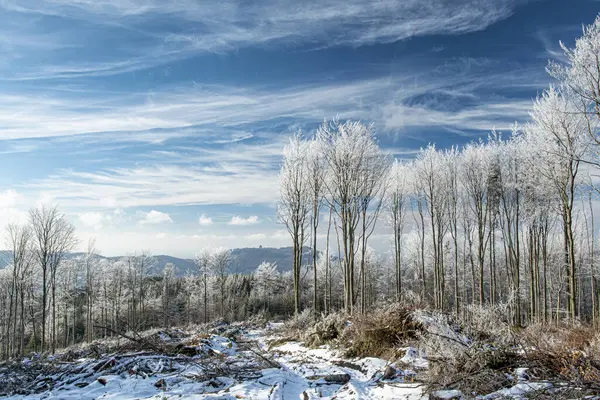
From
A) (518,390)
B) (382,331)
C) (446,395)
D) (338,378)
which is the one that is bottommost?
(338,378)

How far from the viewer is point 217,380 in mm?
6441

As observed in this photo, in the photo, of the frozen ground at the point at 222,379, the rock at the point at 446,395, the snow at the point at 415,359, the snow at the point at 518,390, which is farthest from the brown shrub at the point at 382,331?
the snow at the point at 518,390

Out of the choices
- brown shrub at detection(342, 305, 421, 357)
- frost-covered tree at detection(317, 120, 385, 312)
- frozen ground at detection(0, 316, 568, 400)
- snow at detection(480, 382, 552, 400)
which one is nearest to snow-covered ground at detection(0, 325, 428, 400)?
frozen ground at detection(0, 316, 568, 400)

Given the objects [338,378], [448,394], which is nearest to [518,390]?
[448,394]

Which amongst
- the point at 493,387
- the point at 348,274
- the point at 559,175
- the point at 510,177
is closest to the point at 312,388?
the point at 493,387

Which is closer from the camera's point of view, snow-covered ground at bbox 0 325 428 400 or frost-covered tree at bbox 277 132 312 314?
snow-covered ground at bbox 0 325 428 400

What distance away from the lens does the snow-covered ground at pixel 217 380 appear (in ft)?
19.1

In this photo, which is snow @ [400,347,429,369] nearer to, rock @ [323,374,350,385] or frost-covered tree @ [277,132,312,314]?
rock @ [323,374,350,385]

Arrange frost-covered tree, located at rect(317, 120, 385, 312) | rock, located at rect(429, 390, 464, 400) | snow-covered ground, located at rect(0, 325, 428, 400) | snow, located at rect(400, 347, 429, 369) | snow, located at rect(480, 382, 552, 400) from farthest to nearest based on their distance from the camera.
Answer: frost-covered tree, located at rect(317, 120, 385, 312)
snow, located at rect(400, 347, 429, 369)
snow-covered ground, located at rect(0, 325, 428, 400)
rock, located at rect(429, 390, 464, 400)
snow, located at rect(480, 382, 552, 400)

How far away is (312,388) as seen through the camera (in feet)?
21.0

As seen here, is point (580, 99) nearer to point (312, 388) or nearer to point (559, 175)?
point (559, 175)

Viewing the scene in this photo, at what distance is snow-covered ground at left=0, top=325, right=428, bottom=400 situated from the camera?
A: 582 cm

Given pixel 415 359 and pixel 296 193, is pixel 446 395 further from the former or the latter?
pixel 296 193

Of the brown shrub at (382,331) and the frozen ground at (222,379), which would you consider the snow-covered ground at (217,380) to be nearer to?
the frozen ground at (222,379)
